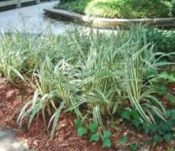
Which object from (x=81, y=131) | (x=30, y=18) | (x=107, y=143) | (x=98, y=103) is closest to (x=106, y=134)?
(x=107, y=143)

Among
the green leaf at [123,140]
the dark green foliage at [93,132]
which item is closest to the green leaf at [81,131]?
the dark green foliage at [93,132]

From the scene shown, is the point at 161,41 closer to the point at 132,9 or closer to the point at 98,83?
the point at 98,83

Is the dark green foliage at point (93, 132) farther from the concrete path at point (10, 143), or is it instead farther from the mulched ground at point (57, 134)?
the concrete path at point (10, 143)

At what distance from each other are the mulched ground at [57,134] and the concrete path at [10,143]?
0.15 feet

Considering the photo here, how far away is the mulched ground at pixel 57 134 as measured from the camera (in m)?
3.41

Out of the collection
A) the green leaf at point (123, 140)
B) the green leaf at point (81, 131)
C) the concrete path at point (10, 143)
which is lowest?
the concrete path at point (10, 143)

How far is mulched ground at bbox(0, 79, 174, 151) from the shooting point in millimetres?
3410

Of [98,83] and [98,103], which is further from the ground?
[98,83]

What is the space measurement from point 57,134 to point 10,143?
0.43 m

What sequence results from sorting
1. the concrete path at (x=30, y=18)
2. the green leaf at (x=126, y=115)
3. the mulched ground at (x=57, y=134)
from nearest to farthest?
the mulched ground at (x=57, y=134) < the green leaf at (x=126, y=115) < the concrete path at (x=30, y=18)

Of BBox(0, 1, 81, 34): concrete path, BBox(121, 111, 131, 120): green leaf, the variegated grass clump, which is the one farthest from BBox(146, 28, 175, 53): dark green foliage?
BBox(0, 1, 81, 34): concrete path

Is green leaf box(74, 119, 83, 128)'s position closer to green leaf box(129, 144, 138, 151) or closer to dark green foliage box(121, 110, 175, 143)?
dark green foliage box(121, 110, 175, 143)

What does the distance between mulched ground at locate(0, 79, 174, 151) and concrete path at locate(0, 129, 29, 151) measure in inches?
1.8

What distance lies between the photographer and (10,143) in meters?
3.72
